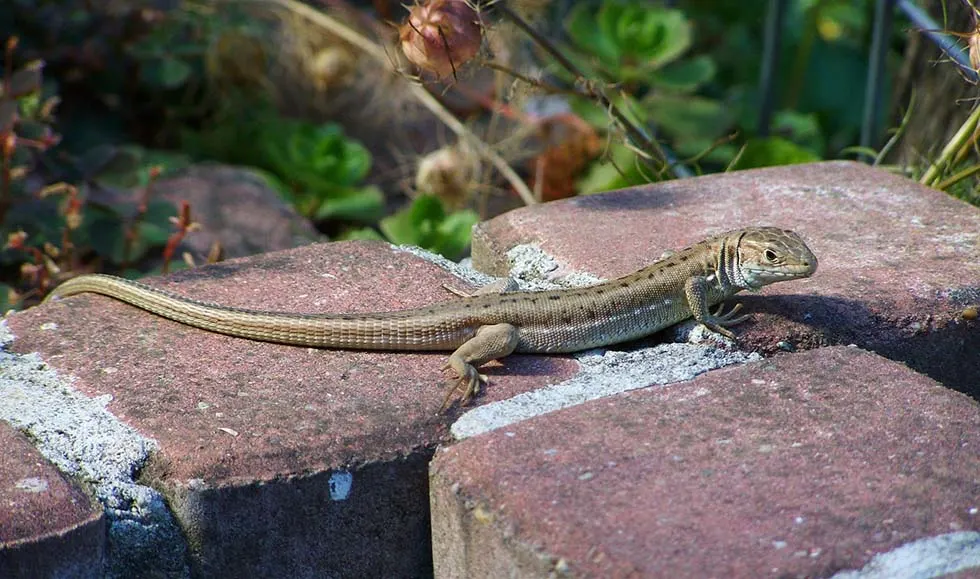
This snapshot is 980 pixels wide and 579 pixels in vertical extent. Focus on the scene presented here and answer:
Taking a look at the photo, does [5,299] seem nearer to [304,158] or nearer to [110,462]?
[110,462]

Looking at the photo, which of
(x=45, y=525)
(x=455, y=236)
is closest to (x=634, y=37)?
(x=455, y=236)

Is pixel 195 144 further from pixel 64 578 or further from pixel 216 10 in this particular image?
pixel 64 578

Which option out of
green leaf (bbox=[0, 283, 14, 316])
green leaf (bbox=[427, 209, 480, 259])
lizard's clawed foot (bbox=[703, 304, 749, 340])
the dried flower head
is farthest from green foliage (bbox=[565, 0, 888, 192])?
green leaf (bbox=[0, 283, 14, 316])

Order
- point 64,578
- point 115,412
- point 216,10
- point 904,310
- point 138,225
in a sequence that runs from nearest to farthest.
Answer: point 64,578 < point 115,412 < point 904,310 < point 138,225 < point 216,10

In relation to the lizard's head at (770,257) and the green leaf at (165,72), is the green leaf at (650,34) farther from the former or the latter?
the lizard's head at (770,257)

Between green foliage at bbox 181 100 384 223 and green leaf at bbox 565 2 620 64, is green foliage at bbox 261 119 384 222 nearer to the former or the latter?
green foliage at bbox 181 100 384 223

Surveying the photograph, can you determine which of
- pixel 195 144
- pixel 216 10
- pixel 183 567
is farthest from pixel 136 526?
pixel 216 10

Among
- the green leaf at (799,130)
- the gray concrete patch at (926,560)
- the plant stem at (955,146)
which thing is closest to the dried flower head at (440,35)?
the plant stem at (955,146)
